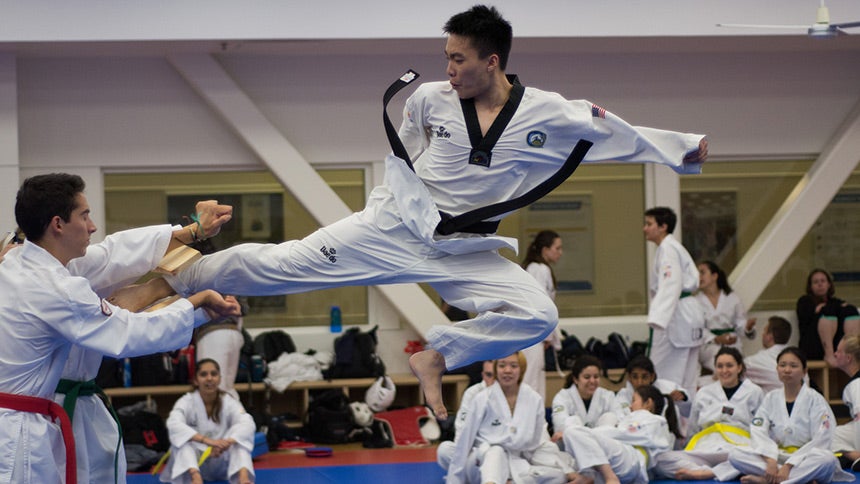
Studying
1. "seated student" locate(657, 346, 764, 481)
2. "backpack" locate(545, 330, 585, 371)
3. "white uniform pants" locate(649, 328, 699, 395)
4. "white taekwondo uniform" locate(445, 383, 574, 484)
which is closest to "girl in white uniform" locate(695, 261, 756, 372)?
"white uniform pants" locate(649, 328, 699, 395)

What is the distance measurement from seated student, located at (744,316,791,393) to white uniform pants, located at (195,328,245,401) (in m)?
4.10

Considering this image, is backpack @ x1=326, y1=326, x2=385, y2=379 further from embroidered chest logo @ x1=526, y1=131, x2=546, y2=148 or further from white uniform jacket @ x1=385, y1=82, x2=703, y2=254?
embroidered chest logo @ x1=526, y1=131, x2=546, y2=148

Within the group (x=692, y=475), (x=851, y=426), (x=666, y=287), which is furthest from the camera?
(x=666, y=287)

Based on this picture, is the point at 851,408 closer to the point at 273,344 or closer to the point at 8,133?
the point at 273,344

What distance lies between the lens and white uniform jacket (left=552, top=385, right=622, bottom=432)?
7.59 metres

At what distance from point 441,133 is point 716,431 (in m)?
4.09

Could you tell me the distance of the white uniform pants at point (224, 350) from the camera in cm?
823

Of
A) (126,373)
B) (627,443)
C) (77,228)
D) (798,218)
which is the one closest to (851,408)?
(627,443)

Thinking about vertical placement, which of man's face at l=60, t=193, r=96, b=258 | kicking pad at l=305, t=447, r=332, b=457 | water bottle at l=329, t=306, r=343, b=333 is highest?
man's face at l=60, t=193, r=96, b=258

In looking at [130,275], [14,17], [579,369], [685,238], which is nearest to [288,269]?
[130,275]

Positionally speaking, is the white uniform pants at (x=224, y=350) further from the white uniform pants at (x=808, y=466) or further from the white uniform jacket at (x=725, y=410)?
the white uniform pants at (x=808, y=466)

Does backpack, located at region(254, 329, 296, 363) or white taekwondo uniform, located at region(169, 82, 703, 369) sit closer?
white taekwondo uniform, located at region(169, 82, 703, 369)

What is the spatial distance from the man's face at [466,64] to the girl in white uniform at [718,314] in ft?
17.9

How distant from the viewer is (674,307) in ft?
27.9
